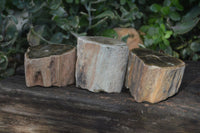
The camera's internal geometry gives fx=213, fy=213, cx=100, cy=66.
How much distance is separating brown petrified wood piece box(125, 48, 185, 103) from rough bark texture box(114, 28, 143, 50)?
65 cm

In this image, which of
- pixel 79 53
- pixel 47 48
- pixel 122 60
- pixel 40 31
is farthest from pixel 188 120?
pixel 40 31

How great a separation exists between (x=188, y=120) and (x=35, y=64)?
3.34ft

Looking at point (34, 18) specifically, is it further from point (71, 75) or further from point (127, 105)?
point (127, 105)

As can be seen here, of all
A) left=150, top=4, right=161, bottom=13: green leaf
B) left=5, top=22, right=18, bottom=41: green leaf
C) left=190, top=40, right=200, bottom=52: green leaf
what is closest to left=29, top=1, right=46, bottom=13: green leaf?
left=5, top=22, right=18, bottom=41: green leaf

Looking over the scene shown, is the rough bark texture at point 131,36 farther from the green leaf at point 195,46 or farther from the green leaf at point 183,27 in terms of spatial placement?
the green leaf at point 195,46

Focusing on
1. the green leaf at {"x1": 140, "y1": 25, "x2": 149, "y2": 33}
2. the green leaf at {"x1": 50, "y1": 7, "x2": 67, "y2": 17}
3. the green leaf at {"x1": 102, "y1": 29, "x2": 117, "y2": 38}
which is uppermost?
the green leaf at {"x1": 50, "y1": 7, "x2": 67, "y2": 17}

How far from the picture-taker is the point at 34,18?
1.96m

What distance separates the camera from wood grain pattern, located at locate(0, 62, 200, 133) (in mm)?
1297

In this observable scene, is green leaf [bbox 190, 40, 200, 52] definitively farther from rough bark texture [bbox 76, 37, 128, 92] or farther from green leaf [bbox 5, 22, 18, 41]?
green leaf [bbox 5, 22, 18, 41]

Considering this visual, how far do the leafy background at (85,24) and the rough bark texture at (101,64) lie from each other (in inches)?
20.3

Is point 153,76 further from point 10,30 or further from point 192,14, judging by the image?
point 10,30

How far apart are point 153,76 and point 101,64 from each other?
33 centimetres

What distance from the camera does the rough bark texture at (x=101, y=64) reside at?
1340 mm

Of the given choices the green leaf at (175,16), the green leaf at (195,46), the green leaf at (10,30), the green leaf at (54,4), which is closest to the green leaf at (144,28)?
the green leaf at (175,16)
